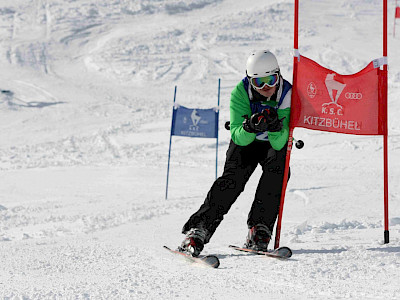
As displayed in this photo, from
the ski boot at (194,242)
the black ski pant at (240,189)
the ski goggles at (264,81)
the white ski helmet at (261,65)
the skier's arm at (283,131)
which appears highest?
the white ski helmet at (261,65)

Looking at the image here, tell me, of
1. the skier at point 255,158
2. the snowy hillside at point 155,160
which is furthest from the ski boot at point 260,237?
the snowy hillside at point 155,160

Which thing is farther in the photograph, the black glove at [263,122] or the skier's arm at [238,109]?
the skier's arm at [238,109]

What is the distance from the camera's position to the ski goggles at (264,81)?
13.0ft

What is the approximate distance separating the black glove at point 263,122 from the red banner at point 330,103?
34cm

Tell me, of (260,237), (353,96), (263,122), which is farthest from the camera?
(353,96)

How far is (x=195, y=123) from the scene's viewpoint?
33.0 ft

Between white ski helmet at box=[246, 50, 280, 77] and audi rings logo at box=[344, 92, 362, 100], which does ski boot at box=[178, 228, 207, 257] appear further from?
Answer: audi rings logo at box=[344, 92, 362, 100]

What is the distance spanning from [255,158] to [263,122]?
0.49 meters

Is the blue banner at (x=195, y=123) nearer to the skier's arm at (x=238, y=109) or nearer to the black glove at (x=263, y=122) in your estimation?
the skier's arm at (x=238, y=109)

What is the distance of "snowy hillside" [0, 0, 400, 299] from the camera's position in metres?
3.28

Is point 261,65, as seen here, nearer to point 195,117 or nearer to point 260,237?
point 260,237

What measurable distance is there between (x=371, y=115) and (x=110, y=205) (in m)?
5.30

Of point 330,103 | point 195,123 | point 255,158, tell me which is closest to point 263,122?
point 255,158

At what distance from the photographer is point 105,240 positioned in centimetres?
538
